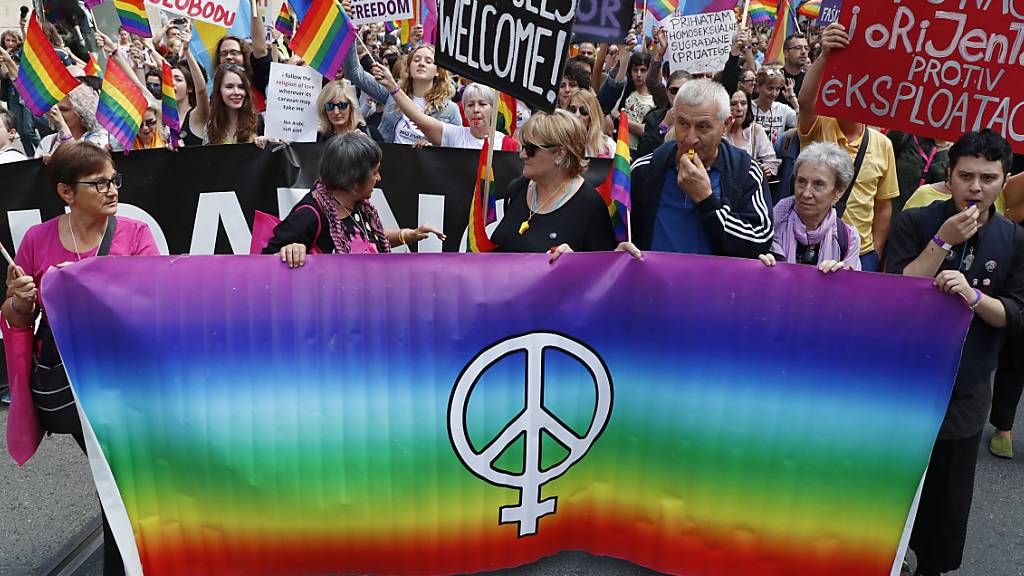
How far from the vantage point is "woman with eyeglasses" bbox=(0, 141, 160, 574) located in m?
2.87

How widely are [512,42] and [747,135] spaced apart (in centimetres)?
334

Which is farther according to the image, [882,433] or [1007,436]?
[1007,436]

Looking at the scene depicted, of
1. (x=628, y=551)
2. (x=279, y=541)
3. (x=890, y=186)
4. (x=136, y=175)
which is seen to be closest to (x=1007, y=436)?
(x=890, y=186)

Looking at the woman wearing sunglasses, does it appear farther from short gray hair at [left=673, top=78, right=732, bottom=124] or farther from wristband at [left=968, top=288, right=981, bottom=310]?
wristband at [left=968, top=288, right=981, bottom=310]

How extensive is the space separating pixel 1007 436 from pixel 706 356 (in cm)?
285

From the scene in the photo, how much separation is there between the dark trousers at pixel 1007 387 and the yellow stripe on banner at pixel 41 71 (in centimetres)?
555

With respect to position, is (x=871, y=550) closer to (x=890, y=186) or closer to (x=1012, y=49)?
(x=1012, y=49)

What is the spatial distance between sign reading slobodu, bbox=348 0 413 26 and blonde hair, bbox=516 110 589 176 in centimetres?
407

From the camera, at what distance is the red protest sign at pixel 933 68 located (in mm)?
3252

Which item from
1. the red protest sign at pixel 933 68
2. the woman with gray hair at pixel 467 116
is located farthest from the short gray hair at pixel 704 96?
the woman with gray hair at pixel 467 116

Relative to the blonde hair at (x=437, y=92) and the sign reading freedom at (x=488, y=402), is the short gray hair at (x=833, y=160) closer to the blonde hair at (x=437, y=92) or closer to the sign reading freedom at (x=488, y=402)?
the sign reading freedom at (x=488, y=402)

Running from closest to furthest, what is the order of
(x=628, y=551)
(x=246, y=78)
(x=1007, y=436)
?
1. (x=628, y=551)
2. (x=1007, y=436)
3. (x=246, y=78)

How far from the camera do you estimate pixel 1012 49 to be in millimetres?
3240

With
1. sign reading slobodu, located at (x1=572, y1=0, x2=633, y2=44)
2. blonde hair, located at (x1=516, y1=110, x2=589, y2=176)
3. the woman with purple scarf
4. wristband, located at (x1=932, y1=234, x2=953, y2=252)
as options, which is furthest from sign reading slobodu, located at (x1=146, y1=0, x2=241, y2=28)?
wristband, located at (x1=932, y1=234, x2=953, y2=252)
